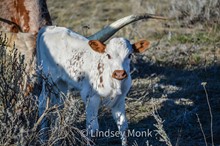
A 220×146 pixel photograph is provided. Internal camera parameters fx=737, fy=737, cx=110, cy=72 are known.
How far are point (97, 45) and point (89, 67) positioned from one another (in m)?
0.34

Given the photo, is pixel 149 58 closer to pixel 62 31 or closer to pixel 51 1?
pixel 62 31

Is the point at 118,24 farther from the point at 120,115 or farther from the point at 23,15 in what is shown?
the point at 23,15

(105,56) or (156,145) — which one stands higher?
(105,56)

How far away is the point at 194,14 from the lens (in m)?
13.6

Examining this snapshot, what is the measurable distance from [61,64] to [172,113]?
1.81m

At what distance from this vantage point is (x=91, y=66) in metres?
7.35

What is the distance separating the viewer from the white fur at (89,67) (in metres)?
6.98

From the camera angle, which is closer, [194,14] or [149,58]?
[149,58]

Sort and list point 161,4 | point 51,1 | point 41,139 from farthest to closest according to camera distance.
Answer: point 51,1 < point 161,4 < point 41,139

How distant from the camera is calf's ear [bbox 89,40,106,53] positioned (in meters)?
7.09

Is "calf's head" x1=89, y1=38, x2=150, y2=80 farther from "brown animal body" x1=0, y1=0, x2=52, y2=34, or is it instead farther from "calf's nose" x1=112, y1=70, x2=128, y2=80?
"brown animal body" x1=0, y1=0, x2=52, y2=34

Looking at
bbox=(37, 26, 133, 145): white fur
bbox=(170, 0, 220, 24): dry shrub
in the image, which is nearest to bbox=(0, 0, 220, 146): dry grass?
bbox=(170, 0, 220, 24): dry shrub

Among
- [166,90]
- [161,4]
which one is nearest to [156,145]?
[166,90]

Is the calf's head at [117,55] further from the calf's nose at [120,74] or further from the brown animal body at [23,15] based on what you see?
the brown animal body at [23,15]
